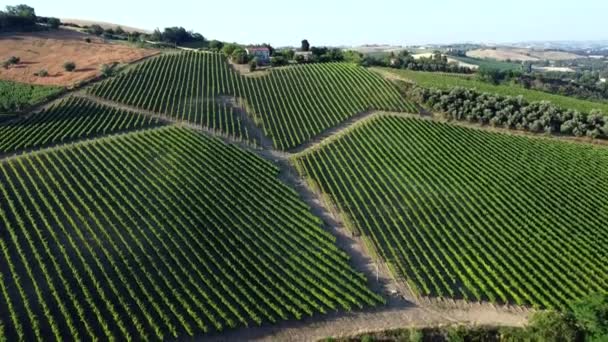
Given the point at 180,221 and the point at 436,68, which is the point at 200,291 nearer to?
the point at 180,221

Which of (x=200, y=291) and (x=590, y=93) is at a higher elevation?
(x=590, y=93)

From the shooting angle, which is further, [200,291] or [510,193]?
[510,193]

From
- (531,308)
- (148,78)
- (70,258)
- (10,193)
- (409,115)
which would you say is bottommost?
(531,308)

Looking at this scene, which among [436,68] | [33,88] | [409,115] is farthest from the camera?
[436,68]

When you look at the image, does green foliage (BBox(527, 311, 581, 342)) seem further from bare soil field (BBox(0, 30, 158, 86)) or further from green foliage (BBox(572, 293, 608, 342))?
bare soil field (BBox(0, 30, 158, 86))

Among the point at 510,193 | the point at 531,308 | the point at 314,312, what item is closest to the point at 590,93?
the point at 510,193

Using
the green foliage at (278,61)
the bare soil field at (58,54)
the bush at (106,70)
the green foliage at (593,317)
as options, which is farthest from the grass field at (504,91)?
the bare soil field at (58,54)

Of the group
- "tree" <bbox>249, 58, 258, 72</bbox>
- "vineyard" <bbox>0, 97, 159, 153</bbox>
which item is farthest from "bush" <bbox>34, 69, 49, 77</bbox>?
"tree" <bbox>249, 58, 258, 72</bbox>

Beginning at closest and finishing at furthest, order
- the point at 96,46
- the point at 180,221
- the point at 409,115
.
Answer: the point at 180,221, the point at 409,115, the point at 96,46
